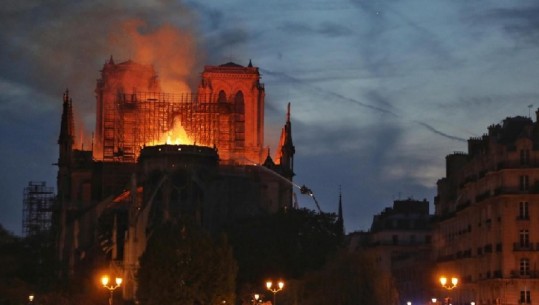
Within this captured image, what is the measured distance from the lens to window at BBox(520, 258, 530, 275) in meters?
84.1

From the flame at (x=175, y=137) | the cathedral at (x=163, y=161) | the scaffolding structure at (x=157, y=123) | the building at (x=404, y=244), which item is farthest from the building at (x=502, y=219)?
the scaffolding structure at (x=157, y=123)

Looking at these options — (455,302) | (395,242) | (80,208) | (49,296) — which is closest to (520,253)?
(455,302)

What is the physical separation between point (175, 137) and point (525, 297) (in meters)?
82.4

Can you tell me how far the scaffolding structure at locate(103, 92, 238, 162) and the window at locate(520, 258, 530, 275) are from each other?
8414 centimetres

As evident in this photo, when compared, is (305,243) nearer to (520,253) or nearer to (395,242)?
(395,242)

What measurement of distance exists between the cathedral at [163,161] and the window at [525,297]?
52539mm

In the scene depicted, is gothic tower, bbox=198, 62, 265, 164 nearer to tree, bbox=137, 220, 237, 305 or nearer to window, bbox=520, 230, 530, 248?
tree, bbox=137, 220, 237, 305

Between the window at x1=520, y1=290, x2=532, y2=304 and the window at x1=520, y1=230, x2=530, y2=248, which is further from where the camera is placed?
the window at x1=520, y1=230, x2=530, y2=248

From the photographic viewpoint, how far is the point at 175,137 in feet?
528

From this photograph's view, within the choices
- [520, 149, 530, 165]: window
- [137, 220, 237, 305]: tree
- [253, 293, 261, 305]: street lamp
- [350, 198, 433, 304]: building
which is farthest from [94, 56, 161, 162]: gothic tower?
[520, 149, 530, 165]: window

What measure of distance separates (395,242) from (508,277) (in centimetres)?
5530

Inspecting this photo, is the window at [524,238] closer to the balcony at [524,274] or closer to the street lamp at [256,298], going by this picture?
the balcony at [524,274]

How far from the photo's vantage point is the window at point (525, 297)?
84.2 meters

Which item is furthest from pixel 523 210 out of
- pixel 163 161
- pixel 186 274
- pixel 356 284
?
pixel 163 161
